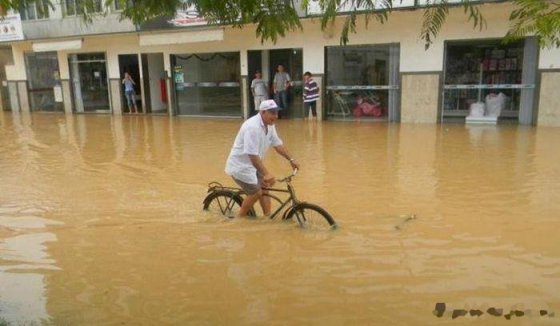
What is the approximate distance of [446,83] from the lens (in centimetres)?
1531

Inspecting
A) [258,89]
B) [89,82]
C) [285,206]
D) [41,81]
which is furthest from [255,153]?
[41,81]

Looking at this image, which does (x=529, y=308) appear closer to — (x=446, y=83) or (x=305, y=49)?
(x=446, y=83)

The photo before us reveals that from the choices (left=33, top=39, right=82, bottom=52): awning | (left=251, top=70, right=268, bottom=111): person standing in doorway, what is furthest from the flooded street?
(left=33, top=39, right=82, bottom=52): awning

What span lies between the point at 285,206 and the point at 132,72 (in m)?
17.6

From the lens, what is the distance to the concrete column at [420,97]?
596 inches

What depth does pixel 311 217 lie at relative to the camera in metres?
6.01

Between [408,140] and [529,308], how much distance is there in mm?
8474

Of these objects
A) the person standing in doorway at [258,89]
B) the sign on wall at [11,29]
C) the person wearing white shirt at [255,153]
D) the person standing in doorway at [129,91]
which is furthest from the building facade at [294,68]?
the person wearing white shirt at [255,153]

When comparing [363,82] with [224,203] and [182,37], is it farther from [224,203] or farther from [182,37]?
[224,203]

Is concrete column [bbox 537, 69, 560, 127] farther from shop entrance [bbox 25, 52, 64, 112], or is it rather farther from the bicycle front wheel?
shop entrance [bbox 25, 52, 64, 112]

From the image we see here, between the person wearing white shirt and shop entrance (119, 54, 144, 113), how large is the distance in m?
16.3

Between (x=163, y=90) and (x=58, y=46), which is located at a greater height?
(x=58, y=46)

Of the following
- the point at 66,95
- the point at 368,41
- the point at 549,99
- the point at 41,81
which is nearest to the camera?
the point at 549,99

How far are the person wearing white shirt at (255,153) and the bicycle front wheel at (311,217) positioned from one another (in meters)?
0.44
